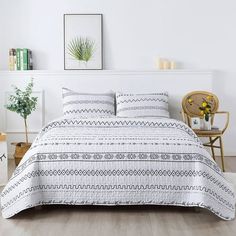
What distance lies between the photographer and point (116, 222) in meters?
3.34

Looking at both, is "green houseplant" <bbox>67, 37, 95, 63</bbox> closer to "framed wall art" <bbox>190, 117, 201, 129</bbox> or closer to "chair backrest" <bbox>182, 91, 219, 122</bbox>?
"chair backrest" <bbox>182, 91, 219, 122</bbox>

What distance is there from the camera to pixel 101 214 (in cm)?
353

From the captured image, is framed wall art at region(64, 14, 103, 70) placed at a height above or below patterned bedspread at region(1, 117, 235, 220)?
above

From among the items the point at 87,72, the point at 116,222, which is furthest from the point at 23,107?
the point at 116,222

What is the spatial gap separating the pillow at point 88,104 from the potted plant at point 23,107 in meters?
0.40

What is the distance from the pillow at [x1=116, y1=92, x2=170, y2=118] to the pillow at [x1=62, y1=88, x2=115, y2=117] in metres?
0.11

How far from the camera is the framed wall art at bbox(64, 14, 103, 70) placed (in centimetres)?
584

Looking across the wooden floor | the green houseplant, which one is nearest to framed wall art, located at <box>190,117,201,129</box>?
the green houseplant

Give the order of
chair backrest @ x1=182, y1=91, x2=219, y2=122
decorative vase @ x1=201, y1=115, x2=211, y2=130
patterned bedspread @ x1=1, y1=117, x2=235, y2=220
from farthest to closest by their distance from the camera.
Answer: chair backrest @ x1=182, y1=91, x2=219, y2=122 < decorative vase @ x1=201, y1=115, x2=211, y2=130 < patterned bedspread @ x1=1, y1=117, x2=235, y2=220

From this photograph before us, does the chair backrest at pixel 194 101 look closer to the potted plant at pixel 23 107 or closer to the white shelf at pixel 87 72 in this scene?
the white shelf at pixel 87 72

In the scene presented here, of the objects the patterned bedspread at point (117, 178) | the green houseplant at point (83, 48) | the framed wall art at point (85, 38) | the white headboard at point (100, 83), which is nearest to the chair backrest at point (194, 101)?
the white headboard at point (100, 83)

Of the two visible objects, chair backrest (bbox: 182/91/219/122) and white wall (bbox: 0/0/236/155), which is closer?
chair backrest (bbox: 182/91/219/122)

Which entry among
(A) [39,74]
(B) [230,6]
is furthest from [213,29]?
(A) [39,74]

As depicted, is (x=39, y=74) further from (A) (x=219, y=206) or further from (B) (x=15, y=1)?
(A) (x=219, y=206)
